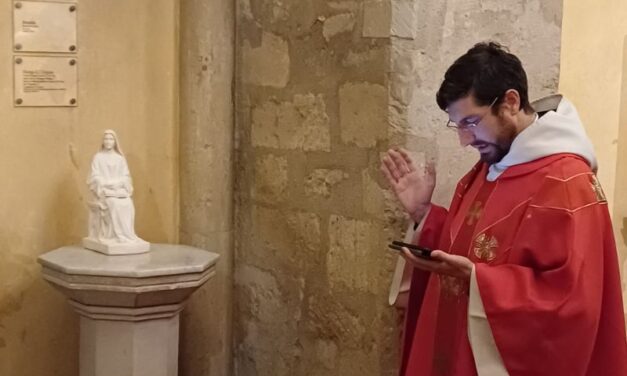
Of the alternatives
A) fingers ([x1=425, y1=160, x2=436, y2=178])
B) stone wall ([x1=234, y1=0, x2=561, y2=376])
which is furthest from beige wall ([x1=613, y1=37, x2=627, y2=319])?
fingers ([x1=425, y1=160, x2=436, y2=178])

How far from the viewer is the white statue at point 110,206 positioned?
3.32m

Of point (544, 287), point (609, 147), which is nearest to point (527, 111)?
point (544, 287)

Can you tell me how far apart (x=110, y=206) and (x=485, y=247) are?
1.45 metres

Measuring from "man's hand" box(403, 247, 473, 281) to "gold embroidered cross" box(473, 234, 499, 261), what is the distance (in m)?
0.06

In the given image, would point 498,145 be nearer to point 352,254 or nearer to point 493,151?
point 493,151

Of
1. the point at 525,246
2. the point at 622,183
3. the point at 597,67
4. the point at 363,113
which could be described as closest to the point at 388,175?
the point at 363,113

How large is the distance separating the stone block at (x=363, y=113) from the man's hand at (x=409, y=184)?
0.63 feet

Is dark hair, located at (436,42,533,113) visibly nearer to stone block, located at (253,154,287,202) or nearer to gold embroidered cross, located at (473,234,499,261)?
gold embroidered cross, located at (473,234,499,261)

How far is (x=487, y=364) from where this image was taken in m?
2.38

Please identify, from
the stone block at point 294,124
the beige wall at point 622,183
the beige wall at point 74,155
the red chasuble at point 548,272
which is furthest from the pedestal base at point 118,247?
the beige wall at point 622,183

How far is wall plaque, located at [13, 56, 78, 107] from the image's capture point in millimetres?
3496

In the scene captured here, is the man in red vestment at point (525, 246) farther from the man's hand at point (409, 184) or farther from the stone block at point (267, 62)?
the stone block at point (267, 62)

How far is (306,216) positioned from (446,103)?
1.07 m

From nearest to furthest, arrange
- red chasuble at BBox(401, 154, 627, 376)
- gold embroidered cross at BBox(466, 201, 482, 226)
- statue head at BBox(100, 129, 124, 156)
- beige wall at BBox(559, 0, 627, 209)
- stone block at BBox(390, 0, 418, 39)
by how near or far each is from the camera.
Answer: red chasuble at BBox(401, 154, 627, 376) → gold embroidered cross at BBox(466, 201, 482, 226) → stone block at BBox(390, 0, 418, 39) → statue head at BBox(100, 129, 124, 156) → beige wall at BBox(559, 0, 627, 209)
